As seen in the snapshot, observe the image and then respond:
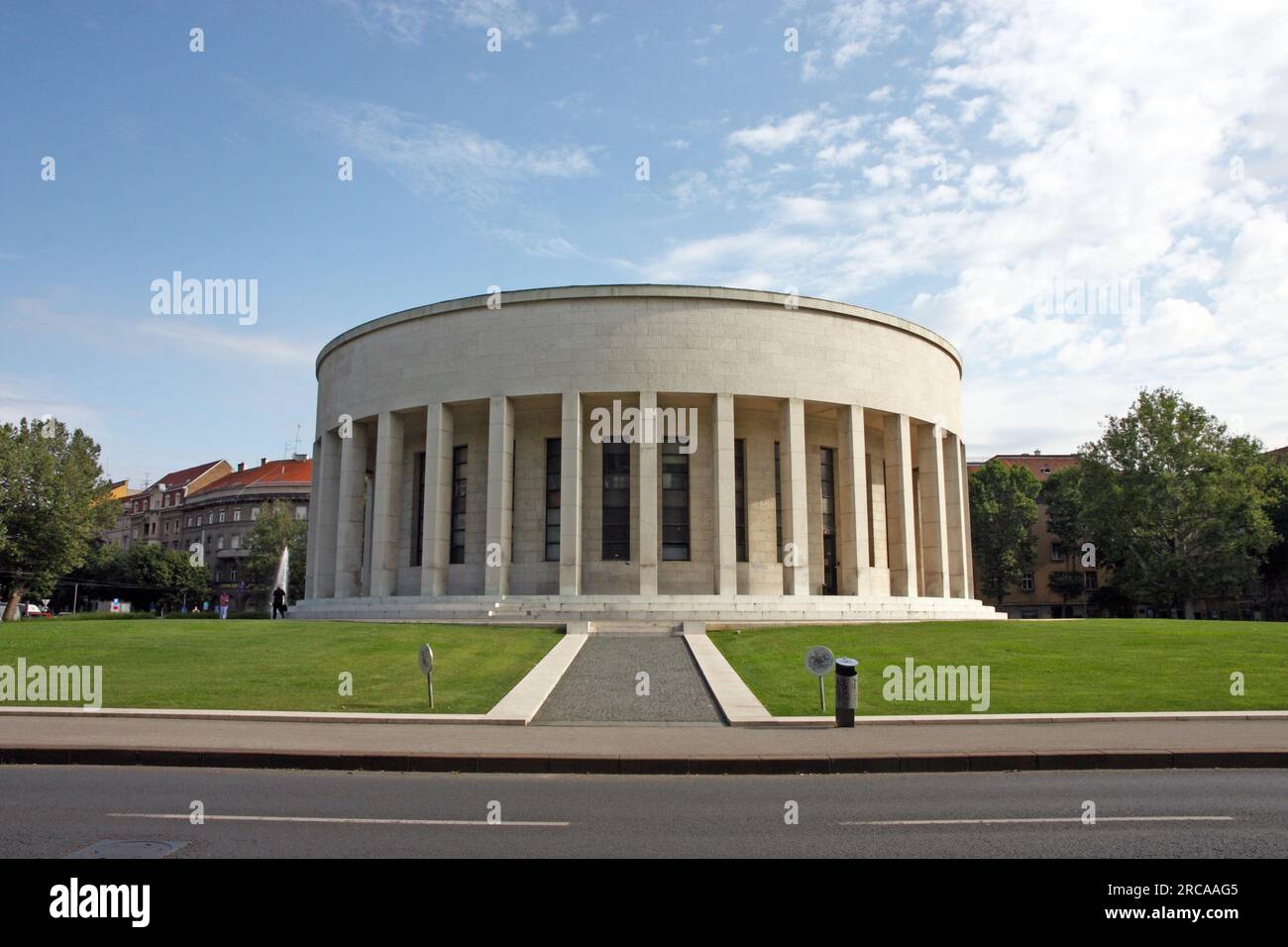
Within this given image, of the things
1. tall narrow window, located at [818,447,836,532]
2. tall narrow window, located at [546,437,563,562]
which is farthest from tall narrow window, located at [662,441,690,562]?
tall narrow window, located at [818,447,836,532]

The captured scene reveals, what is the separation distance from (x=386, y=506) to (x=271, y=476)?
234ft

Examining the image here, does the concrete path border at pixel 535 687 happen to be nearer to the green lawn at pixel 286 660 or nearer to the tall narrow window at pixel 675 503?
the green lawn at pixel 286 660

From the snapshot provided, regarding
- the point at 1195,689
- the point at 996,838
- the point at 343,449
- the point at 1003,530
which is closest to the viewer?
the point at 996,838

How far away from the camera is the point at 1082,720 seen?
15484 mm

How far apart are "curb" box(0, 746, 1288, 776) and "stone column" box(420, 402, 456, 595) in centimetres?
2368

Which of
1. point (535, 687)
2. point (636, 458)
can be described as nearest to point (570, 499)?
point (636, 458)

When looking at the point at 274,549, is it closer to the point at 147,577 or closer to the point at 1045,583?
the point at 147,577

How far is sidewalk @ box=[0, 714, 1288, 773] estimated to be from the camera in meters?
12.2

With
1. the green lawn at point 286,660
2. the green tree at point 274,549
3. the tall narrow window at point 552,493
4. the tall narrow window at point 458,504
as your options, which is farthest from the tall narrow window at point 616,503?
the green tree at point 274,549

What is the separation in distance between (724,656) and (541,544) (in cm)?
1469

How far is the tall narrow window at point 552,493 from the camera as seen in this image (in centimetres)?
3725
